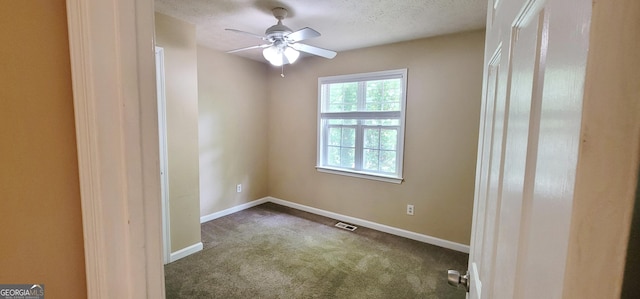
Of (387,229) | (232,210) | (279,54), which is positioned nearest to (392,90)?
(279,54)

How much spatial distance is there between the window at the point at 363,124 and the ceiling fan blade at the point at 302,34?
53.0 inches

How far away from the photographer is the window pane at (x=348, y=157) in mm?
3590

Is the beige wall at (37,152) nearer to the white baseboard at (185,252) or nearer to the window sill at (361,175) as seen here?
the white baseboard at (185,252)

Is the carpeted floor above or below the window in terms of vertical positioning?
below

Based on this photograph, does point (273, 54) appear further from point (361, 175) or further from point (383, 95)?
point (361, 175)

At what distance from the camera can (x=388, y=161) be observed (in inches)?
129

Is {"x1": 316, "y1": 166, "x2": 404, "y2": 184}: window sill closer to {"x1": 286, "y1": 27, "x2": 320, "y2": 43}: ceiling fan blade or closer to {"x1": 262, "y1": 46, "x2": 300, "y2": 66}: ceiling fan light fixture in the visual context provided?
{"x1": 262, "y1": 46, "x2": 300, "y2": 66}: ceiling fan light fixture

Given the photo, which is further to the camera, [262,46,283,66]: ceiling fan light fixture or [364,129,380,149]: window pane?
[364,129,380,149]: window pane

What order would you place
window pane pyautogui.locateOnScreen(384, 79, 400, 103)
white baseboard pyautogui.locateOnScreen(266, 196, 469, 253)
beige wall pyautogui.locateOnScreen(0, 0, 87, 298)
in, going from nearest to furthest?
beige wall pyautogui.locateOnScreen(0, 0, 87, 298) < white baseboard pyautogui.locateOnScreen(266, 196, 469, 253) < window pane pyautogui.locateOnScreen(384, 79, 400, 103)

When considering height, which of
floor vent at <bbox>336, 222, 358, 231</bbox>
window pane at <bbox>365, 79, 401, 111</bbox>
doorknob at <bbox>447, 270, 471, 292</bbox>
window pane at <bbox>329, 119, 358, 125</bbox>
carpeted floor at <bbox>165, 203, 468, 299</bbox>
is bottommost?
carpeted floor at <bbox>165, 203, 468, 299</bbox>

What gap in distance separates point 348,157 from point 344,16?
1876 millimetres

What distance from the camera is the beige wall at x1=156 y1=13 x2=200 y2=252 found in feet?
7.86

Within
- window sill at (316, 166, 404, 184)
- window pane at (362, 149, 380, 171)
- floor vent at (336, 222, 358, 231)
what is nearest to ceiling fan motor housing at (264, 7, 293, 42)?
window pane at (362, 149, 380, 171)

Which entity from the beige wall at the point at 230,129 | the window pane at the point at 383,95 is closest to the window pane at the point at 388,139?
the window pane at the point at 383,95
